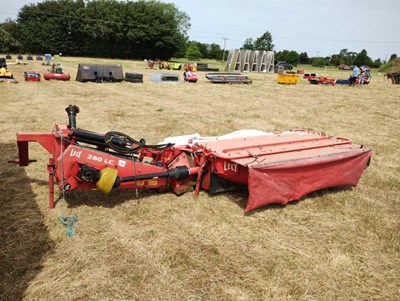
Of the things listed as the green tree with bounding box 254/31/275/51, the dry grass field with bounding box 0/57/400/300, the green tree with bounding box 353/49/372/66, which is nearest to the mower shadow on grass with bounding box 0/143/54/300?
the dry grass field with bounding box 0/57/400/300

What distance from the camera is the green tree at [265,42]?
9938 centimetres

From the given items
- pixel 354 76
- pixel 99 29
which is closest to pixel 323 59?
pixel 99 29

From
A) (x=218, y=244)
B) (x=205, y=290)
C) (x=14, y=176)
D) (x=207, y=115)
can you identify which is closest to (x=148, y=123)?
(x=207, y=115)

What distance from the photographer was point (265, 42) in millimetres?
Result: 100438

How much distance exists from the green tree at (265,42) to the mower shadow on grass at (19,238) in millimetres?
102246

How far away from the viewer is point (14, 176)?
4992mm

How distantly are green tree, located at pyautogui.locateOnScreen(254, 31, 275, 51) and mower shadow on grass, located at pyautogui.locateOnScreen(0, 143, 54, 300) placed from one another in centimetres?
10225

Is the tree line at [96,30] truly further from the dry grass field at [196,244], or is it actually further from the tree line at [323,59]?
the dry grass field at [196,244]

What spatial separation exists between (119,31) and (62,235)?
5768cm

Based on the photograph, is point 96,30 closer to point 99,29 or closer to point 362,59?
point 99,29

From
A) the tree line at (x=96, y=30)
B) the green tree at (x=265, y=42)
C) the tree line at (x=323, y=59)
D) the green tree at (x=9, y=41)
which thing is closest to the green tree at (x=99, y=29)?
the tree line at (x=96, y=30)

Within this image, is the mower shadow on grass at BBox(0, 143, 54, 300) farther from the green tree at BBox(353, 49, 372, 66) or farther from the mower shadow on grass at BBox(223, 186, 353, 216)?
the green tree at BBox(353, 49, 372, 66)

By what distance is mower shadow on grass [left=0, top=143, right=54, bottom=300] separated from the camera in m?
2.81

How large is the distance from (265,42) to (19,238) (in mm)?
105425
